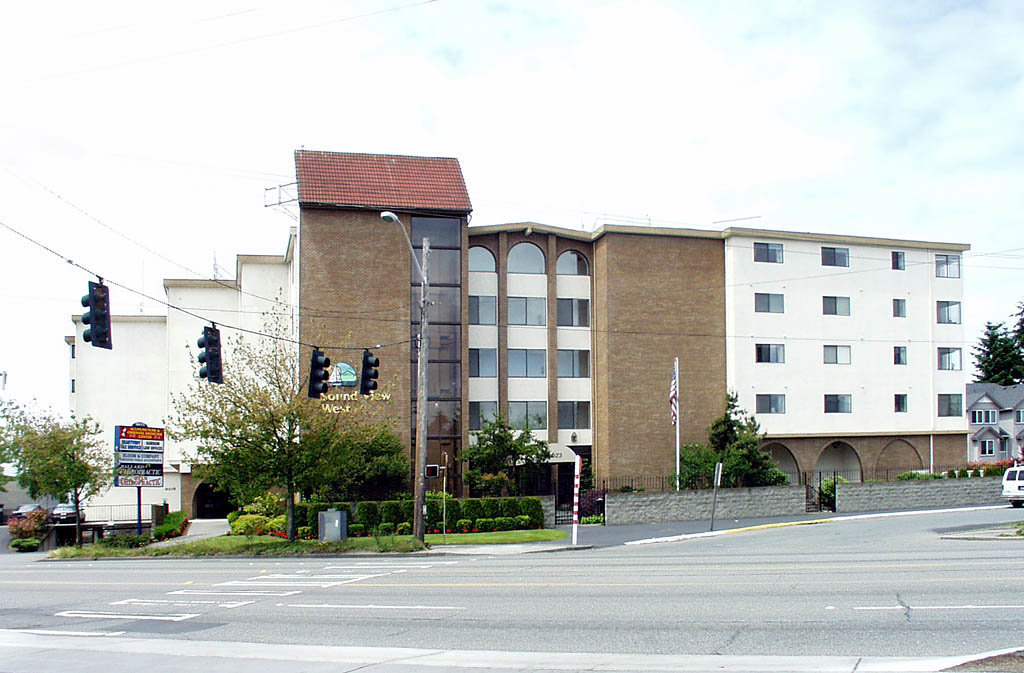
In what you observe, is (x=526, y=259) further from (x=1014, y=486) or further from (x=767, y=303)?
(x=1014, y=486)

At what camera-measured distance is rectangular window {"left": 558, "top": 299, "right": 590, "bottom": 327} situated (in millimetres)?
47531

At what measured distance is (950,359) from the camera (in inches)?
1988

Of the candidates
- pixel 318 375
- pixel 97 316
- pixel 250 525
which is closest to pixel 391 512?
pixel 250 525

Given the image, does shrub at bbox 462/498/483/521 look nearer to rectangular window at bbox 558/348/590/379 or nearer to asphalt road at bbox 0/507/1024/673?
rectangular window at bbox 558/348/590/379

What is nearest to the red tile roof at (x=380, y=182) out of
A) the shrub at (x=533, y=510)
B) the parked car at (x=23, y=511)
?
the shrub at (x=533, y=510)

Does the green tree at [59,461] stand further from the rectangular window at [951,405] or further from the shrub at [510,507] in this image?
the rectangular window at [951,405]

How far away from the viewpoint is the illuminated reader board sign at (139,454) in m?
35.8

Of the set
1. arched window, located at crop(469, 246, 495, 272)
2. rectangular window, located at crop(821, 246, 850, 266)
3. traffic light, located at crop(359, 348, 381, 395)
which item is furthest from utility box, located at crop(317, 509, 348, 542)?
rectangular window, located at crop(821, 246, 850, 266)

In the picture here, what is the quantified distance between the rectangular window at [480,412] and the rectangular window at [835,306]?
17.9m

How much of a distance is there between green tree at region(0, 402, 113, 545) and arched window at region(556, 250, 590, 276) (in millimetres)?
23107

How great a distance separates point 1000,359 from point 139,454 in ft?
299

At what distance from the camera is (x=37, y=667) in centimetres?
1141

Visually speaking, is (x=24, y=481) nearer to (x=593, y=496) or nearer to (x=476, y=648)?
(x=593, y=496)

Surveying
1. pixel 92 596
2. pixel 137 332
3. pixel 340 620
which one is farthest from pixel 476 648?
pixel 137 332
